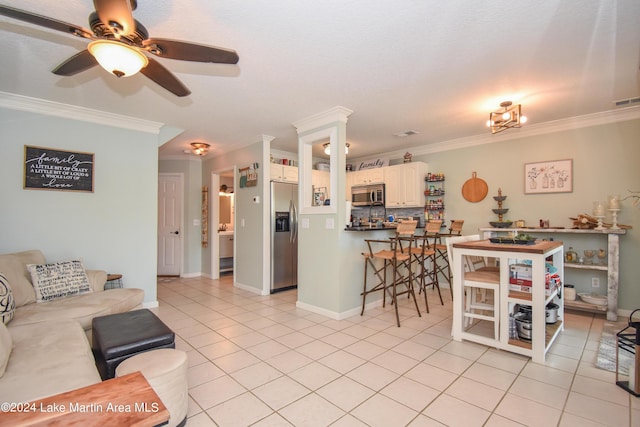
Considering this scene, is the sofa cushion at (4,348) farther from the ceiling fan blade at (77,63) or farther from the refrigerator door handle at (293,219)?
the refrigerator door handle at (293,219)

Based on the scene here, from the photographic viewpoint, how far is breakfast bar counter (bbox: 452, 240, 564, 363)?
2.39 meters

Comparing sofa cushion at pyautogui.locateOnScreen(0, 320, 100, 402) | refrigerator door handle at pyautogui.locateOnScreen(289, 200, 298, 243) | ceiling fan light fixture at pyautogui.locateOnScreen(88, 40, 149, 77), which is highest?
ceiling fan light fixture at pyautogui.locateOnScreen(88, 40, 149, 77)

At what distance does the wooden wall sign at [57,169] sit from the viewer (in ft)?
10.5

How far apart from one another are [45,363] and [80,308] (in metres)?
1.00

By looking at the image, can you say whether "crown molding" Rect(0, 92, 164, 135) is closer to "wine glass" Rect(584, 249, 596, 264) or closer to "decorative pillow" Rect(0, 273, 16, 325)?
"decorative pillow" Rect(0, 273, 16, 325)

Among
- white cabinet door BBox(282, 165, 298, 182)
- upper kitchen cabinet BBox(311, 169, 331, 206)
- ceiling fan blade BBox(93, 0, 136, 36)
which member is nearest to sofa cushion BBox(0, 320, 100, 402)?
ceiling fan blade BBox(93, 0, 136, 36)

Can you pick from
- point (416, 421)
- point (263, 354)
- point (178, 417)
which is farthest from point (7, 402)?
point (416, 421)

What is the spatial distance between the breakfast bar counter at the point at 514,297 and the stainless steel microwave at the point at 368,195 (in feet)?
9.04

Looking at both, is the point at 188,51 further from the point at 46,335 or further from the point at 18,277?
the point at 18,277

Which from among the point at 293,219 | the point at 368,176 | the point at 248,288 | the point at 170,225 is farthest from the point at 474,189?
the point at 170,225

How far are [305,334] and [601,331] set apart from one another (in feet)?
9.96

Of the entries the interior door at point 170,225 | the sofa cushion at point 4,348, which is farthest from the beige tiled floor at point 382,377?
the interior door at point 170,225

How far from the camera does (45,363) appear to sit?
5.25 ft

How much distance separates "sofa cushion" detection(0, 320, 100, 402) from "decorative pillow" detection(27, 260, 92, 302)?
622 millimetres
